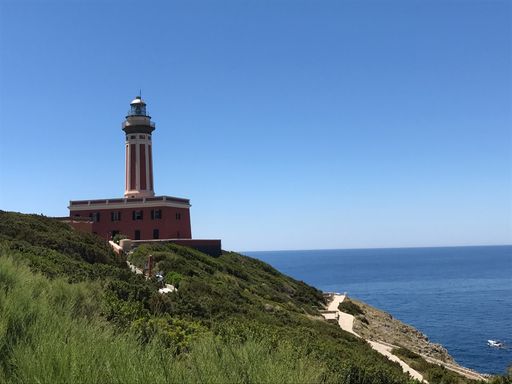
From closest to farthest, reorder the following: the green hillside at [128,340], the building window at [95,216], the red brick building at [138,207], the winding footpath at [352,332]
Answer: the green hillside at [128,340]
the winding footpath at [352,332]
the red brick building at [138,207]
the building window at [95,216]

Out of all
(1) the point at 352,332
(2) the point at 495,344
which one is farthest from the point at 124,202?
(2) the point at 495,344

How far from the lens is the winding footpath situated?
20.2m

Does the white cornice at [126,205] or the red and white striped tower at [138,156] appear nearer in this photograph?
the white cornice at [126,205]

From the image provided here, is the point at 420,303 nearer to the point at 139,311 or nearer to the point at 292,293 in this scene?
the point at 292,293

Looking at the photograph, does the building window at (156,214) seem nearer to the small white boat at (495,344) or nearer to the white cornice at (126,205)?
the white cornice at (126,205)

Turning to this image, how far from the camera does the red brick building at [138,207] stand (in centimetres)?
4428

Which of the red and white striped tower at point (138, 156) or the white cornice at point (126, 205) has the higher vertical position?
the red and white striped tower at point (138, 156)

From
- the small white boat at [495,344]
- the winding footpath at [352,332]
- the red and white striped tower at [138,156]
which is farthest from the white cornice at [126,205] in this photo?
the small white boat at [495,344]

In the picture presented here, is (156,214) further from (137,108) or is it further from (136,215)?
(137,108)

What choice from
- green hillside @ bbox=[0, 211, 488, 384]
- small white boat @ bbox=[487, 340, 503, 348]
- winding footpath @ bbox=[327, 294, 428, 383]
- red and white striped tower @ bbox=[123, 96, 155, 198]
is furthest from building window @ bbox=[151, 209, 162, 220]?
small white boat @ bbox=[487, 340, 503, 348]

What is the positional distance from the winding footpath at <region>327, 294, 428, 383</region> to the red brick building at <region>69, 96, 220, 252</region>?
1212cm

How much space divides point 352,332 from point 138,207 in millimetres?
22737

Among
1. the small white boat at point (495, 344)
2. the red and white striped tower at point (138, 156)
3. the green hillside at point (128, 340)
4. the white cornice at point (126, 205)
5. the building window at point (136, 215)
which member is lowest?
the small white boat at point (495, 344)

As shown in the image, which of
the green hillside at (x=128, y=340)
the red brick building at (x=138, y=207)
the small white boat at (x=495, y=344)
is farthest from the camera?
the red brick building at (x=138, y=207)
